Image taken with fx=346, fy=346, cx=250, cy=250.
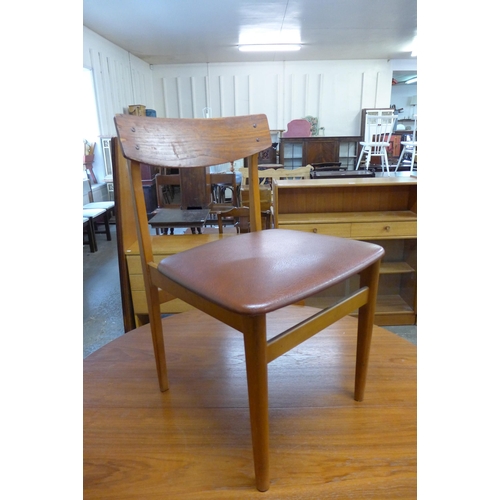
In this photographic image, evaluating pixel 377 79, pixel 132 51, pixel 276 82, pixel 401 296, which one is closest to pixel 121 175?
pixel 401 296

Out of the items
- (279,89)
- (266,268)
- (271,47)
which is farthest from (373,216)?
(279,89)

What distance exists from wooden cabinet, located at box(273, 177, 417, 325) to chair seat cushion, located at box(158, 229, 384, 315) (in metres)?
1.25

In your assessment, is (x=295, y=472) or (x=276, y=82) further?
(x=276, y=82)

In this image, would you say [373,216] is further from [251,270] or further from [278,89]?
[278,89]

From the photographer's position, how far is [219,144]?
977 millimetres

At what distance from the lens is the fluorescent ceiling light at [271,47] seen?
6031 mm

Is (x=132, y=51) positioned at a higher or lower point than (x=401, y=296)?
higher

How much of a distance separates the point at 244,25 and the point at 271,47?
148 cm

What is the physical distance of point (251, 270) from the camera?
66 centimetres

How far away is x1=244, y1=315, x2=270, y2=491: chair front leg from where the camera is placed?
1.84 feet
